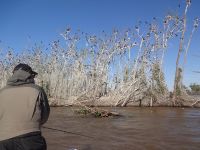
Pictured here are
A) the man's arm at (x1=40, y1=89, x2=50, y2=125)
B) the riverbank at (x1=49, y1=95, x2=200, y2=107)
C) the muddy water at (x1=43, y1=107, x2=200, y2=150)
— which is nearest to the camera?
the man's arm at (x1=40, y1=89, x2=50, y2=125)

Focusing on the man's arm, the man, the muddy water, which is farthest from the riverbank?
the man

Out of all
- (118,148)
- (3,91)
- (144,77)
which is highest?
(144,77)

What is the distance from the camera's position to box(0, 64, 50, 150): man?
12.7 ft

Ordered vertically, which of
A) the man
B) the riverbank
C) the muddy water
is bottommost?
the muddy water

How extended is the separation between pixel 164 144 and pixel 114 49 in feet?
69.6

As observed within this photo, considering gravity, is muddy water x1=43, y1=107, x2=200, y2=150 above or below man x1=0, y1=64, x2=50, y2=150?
below

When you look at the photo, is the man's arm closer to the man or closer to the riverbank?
the man

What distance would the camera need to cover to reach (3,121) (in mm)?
3969

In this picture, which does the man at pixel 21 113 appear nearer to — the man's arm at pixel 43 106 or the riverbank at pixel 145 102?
the man's arm at pixel 43 106

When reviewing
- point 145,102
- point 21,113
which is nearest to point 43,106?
point 21,113

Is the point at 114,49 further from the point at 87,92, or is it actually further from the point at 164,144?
the point at 164,144

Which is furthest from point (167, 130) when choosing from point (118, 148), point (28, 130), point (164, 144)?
point (28, 130)

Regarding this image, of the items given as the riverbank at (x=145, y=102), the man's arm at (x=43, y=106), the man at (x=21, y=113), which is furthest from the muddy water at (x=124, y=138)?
the riverbank at (x=145, y=102)

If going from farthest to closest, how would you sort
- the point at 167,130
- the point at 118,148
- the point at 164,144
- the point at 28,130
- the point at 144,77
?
the point at 144,77
the point at 167,130
the point at 164,144
the point at 118,148
the point at 28,130
